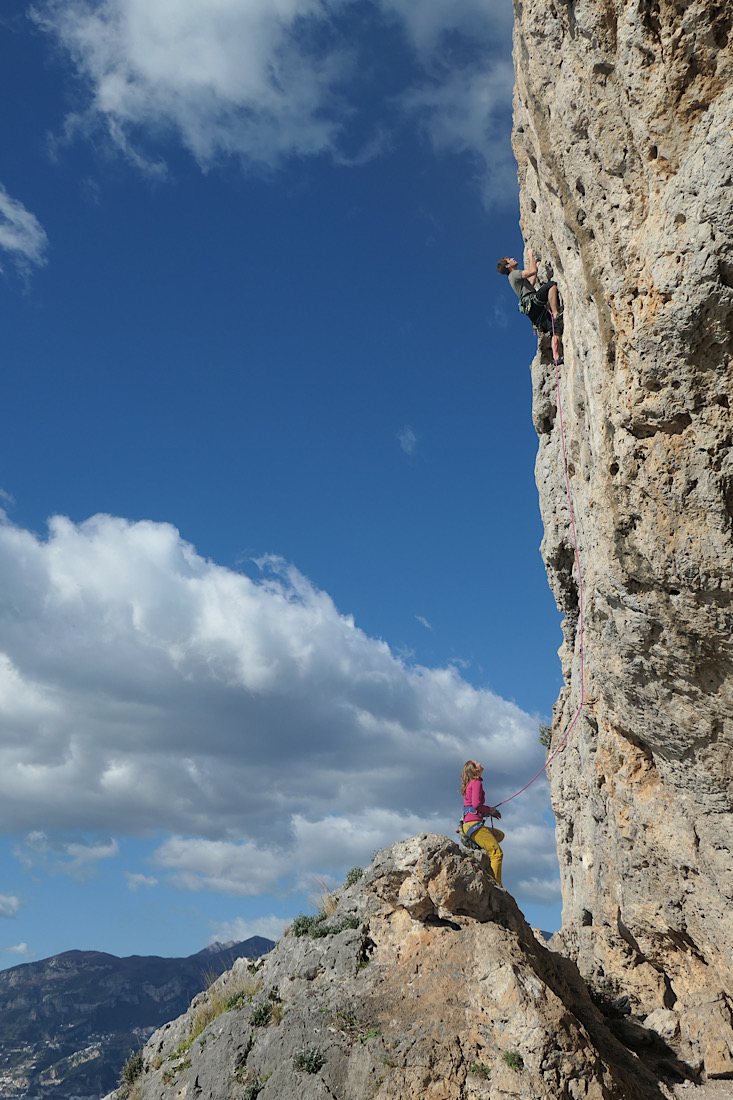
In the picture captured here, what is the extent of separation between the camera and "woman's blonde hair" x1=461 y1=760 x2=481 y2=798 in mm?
15836

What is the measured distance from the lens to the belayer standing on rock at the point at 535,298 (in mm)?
16172

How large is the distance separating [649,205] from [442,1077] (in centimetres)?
1173

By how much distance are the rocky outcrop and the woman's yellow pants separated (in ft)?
8.70

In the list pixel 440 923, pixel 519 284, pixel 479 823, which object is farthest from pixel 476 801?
pixel 519 284

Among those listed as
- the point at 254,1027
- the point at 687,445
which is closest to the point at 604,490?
the point at 687,445

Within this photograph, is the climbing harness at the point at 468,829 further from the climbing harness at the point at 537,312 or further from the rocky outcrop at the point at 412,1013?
the climbing harness at the point at 537,312

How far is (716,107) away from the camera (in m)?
8.20

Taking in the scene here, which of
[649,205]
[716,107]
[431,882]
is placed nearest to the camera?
[716,107]

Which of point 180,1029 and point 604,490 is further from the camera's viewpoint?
point 180,1029

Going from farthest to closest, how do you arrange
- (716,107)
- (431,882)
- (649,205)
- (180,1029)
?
(180,1029) < (431,882) < (649,205) < (716,107)

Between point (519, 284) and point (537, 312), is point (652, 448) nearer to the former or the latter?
point (537, 312)

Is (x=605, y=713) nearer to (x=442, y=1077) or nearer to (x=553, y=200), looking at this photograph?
(x=442, y=1077)

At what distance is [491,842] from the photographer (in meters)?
15.3

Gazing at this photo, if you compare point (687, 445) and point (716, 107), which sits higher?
point (716, 107)
